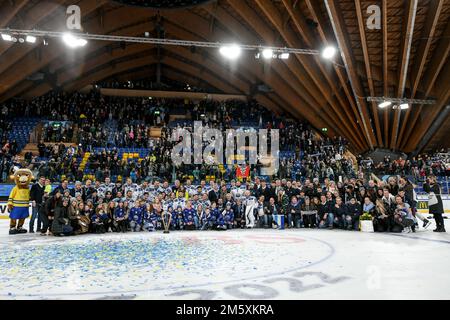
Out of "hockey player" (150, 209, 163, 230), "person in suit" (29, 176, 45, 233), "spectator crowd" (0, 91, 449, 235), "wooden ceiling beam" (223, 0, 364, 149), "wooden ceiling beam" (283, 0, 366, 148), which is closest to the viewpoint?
"person in suit" (29, 176, 45, 233)

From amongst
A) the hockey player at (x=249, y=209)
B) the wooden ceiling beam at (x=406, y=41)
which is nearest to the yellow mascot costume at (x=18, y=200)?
the hockey player at (x=249, y=209)

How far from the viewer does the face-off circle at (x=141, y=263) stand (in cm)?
406

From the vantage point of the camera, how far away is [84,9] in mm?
19156

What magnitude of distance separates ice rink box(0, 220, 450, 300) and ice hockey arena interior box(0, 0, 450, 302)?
0.14ft

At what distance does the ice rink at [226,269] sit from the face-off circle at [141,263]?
12 mm

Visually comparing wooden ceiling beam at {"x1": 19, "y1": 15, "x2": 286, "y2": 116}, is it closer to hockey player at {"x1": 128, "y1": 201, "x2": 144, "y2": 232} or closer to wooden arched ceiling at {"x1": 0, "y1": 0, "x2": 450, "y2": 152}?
wooden arched ceiling at {"x1": 0, "y1": 0, "x2": 450, "y2": 152}

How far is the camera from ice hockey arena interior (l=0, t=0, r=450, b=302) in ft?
15.9

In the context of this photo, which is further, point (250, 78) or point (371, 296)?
point (250, 78)

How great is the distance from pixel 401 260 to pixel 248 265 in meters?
2.39

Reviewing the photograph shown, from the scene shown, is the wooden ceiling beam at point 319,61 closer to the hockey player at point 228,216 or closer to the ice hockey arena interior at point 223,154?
the ice hockey arena interior at point 223,154

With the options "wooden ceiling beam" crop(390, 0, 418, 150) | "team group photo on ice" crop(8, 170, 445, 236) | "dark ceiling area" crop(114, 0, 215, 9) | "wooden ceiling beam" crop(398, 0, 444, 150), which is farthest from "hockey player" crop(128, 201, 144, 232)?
"wooden ceiling beam" crop(398, 0, 444, 150)
